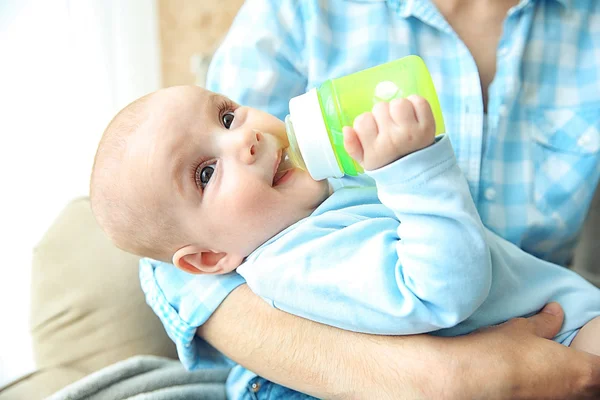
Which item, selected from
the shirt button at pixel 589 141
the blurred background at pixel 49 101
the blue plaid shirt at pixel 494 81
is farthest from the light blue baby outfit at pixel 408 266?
the blurred background at pixel 49 101

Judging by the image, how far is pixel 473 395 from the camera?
3.08 feet

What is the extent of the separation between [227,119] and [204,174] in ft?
0.40

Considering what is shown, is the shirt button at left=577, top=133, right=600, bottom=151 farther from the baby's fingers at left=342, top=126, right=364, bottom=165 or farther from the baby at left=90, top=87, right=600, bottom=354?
the baby's fingers at left=342, top=126, right=364, bottom=165

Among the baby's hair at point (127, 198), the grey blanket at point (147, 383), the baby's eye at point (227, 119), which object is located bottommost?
the grey blanket at point (147, 383)

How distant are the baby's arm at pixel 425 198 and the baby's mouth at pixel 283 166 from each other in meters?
0.25

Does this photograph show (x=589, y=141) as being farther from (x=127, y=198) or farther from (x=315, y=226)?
(x=127, y=198)

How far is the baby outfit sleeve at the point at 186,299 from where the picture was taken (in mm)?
1083

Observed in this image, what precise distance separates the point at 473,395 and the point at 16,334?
0.97 meters

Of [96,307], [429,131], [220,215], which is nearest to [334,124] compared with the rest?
[429,131]

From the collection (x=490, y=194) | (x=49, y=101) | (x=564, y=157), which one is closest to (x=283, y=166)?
(x=490, y=194)

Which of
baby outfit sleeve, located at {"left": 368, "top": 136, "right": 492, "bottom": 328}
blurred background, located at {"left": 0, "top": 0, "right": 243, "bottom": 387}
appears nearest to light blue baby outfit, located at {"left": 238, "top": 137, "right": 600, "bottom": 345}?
baby outfit sleeve, located at {"left": 368, "top": 136, "right": 492, "bottom": 328}

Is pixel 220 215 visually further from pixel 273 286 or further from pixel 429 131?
pixel 429 131

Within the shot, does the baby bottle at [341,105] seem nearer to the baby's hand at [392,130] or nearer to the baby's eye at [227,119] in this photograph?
the baby's hand at [392,130]

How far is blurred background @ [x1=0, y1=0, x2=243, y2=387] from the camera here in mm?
1322
